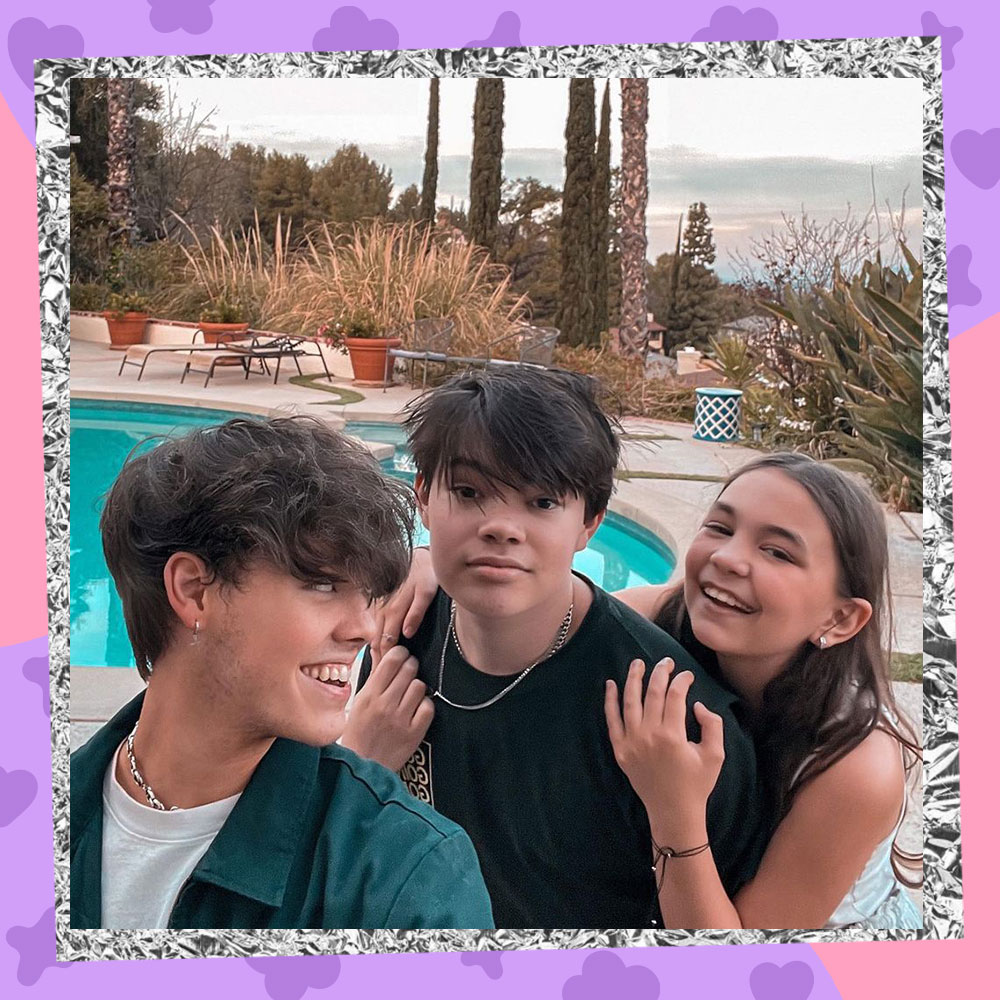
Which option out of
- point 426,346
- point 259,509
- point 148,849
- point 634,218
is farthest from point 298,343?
point 148,849

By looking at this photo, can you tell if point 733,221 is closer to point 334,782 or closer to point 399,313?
point 399,313

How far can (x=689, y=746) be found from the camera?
117 inches

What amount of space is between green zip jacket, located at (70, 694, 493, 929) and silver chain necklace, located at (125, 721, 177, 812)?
0.55 feet

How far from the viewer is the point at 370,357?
318 cm

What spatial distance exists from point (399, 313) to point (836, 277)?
115 centimetres

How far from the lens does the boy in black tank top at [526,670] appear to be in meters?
2.86

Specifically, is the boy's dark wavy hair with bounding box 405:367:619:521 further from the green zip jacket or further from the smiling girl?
the green zip jacket

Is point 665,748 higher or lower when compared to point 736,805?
higher

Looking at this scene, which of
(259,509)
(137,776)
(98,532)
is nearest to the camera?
(259,509)

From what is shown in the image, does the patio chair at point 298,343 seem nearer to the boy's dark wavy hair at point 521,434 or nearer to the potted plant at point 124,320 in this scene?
the potted plant at point 124,320

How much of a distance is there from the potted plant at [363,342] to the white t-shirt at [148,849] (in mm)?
1105

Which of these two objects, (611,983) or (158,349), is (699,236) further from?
(611,983)
